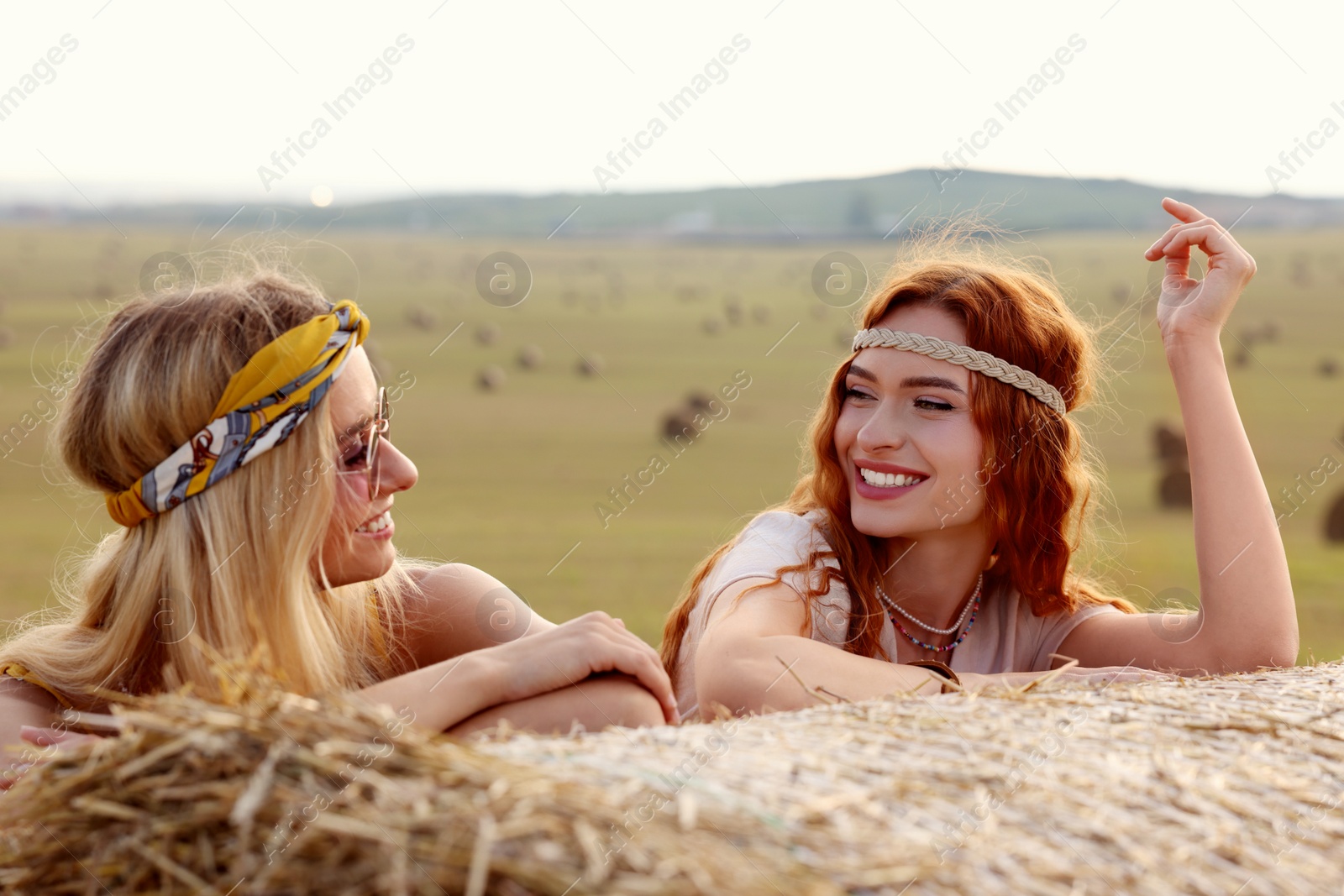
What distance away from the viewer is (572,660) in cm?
274

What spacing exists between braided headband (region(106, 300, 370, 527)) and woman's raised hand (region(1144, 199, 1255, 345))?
261cm

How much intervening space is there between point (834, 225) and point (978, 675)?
70.9 metres

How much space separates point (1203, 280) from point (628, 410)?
93.3 ft

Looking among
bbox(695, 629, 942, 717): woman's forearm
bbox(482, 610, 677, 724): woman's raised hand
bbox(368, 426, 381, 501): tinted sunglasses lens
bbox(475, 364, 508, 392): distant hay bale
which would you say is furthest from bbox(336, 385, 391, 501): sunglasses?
bbox(475, 364, 508, 392): distant hay bale

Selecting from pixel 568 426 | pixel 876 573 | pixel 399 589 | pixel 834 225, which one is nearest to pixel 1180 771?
pixel 876 573

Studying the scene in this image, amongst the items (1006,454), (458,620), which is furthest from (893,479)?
(458,620)

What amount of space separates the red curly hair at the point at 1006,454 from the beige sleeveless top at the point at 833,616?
0.17 feet

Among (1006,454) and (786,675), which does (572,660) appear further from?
(1006,454)

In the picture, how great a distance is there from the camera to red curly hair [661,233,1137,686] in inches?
163

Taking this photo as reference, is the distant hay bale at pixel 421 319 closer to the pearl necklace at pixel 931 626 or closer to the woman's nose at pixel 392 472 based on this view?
the pearl necklace at pixel 931 626

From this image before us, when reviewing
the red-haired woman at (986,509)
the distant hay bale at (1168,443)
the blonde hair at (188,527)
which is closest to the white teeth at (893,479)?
the red-haired woman at (986,509)

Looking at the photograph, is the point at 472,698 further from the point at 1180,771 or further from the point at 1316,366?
the point at 1316,366

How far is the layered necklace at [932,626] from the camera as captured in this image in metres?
4.21

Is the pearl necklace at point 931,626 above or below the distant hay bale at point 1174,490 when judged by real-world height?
below
